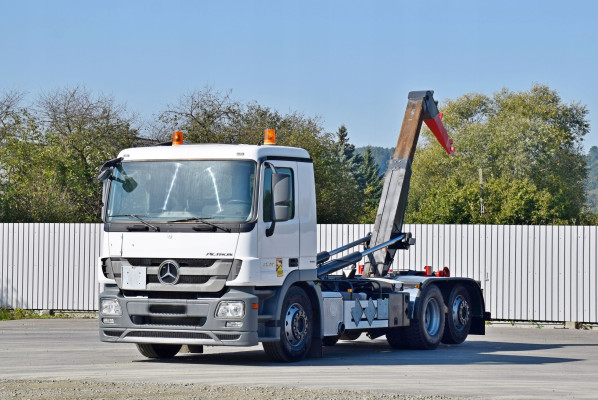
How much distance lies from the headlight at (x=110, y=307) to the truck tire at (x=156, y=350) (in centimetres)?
99

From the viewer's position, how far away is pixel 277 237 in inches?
540

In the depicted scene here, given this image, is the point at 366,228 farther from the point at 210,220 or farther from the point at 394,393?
the point at 394,393

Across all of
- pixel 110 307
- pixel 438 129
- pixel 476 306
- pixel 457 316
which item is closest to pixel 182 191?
pixel 110 307

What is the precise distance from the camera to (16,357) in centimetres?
1499

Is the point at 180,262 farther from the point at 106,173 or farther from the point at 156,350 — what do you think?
the point at 156,350

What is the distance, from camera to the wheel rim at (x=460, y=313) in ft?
59.8

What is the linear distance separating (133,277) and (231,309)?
1471 millimetres

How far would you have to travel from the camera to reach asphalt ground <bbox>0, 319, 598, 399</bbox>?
1159cm

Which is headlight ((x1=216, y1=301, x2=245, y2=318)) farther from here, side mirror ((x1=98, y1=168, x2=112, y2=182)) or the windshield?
side mirror ((x1=98, y1=168, x2=112, y2=182))

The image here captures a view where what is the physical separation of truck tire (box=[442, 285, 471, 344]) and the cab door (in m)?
4.81

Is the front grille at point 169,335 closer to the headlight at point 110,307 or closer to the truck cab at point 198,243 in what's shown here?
the truck cab at point 198,243

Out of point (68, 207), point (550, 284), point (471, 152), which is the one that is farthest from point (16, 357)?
point (471, 152)

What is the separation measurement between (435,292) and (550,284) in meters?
6.38

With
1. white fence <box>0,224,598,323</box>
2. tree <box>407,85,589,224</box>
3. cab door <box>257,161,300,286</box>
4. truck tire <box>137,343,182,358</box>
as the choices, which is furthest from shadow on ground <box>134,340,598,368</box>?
tree <box>407,85,589,224</box>
